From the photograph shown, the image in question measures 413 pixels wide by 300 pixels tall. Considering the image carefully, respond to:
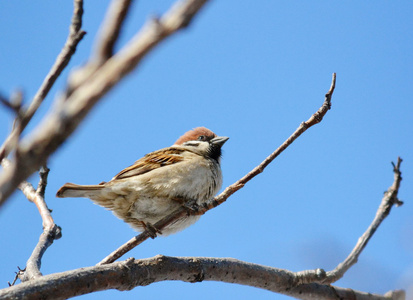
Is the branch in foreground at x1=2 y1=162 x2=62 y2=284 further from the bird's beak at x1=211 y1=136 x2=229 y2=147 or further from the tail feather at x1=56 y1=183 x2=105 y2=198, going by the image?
the bird's beak at x1=211 y1=136 x2=229 y2=147

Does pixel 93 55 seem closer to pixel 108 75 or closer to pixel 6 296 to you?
pixel 108 75

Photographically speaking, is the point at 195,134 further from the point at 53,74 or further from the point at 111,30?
the point at 111,30

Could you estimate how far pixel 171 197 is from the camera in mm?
4812

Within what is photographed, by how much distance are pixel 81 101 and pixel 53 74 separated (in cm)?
37

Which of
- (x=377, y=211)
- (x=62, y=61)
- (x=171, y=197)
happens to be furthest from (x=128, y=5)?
(x=171, y=197)

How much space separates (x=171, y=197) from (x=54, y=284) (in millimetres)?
2389

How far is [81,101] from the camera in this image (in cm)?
101

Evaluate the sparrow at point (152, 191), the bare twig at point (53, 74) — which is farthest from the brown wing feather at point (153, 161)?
the bare twig at point (53, 74)

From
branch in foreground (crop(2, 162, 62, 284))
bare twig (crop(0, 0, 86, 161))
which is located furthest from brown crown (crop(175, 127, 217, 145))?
bare twig (crop(0, 0, 86, 161))

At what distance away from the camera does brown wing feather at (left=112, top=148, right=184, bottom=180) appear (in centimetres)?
504

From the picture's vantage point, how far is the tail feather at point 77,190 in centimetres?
455

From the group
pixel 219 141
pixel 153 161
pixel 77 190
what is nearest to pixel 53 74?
pixel 77 190

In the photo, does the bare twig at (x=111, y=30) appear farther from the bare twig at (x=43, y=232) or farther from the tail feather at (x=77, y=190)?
the tail feather at (x=77, y=190)

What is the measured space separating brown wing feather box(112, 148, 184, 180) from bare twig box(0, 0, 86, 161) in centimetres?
353
